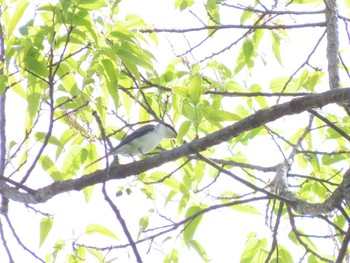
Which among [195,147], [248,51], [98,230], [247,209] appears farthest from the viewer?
[248,51]

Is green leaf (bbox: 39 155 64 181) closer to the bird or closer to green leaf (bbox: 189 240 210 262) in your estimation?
green leaf (bbox: 189 240 210 262)

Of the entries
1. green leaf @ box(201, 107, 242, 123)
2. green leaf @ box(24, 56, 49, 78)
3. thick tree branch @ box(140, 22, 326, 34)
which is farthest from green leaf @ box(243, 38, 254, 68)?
green leaf @ box(24, 56, 49, 78)

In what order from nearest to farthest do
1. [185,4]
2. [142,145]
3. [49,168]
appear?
[49,168]
[185,4]
[142,145]

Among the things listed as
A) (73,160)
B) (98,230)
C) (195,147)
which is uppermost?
(73,160)

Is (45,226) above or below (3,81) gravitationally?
below

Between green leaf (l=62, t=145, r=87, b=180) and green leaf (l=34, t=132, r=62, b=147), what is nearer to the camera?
green leaf (l=34, t=132, r=62, b=147)

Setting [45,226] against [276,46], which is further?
[276,46]

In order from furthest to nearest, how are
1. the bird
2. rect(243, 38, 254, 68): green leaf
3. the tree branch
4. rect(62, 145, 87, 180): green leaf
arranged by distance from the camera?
1. the bird
2. rect(243, 38, 254, 68): green leaf
3. rect(62, 145, 87, 180): green leaf
4. the tree branch

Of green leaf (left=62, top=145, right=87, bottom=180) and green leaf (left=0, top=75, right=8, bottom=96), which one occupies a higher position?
green leaf (left=0, top=75, right=8, bottom=96)

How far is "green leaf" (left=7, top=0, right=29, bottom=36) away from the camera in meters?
2.26

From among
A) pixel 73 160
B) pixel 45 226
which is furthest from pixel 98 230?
pixel 73 160

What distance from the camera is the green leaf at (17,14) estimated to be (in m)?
2.26

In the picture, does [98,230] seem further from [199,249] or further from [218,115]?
[218,115]

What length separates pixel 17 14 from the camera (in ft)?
7.40
